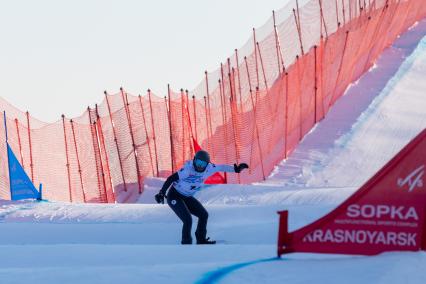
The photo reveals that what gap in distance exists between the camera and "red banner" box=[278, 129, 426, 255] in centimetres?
534

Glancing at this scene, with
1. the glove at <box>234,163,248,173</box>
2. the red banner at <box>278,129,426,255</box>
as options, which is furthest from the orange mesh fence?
the red banner at <box>278,129,426,255</box>

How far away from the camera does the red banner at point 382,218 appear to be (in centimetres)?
534

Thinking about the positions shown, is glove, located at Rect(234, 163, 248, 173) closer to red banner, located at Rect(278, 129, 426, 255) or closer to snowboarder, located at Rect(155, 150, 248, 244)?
snowboarder, located at Rect(155, 150, 248, 244)

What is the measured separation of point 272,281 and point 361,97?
18.2m

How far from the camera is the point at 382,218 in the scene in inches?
212

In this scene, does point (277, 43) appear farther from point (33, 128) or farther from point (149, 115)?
point (33, 128)

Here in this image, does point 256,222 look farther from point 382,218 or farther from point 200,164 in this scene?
point 382,218

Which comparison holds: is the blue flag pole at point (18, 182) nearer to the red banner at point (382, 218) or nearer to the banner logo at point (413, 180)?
the red banner at point (382, 218)

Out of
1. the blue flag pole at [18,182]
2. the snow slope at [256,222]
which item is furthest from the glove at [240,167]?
the blue flag pole at [18,182]

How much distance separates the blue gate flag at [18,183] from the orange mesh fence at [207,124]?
3.46ft

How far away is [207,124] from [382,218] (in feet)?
44.7

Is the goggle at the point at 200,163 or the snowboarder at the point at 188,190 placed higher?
the goggle at the point at 200,163

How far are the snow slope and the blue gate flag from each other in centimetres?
42

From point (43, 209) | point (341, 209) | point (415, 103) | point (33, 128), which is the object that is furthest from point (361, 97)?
point (341, 209)
